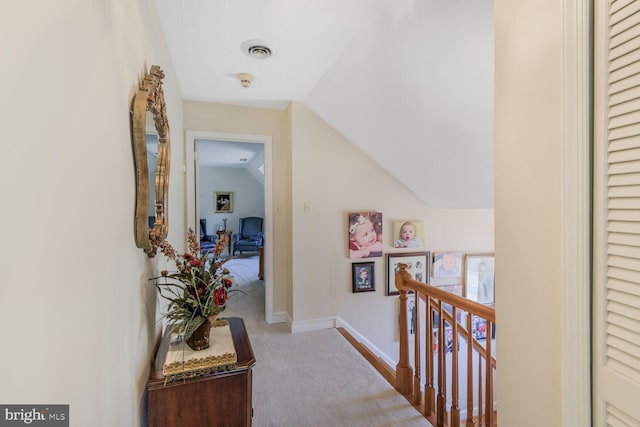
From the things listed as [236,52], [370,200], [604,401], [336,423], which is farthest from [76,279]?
[370,200]

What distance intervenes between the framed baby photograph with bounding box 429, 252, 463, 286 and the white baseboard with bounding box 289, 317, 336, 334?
1.44 metres

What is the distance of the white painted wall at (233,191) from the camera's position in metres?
8.09

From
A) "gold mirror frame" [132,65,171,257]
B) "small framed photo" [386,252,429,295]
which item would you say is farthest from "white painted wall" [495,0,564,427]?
"small framed photo" [386,252,429,295]

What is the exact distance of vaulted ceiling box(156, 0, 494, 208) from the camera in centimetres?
161

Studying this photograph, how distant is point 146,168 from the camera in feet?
3.59

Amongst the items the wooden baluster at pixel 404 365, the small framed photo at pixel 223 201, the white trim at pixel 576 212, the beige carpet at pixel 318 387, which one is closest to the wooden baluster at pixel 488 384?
the beige carpet at pixel 318 387

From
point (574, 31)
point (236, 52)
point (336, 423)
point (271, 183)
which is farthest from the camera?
point (271, 183)

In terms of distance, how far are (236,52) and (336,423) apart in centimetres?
256

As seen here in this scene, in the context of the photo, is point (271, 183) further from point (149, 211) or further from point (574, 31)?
point (574, 31)

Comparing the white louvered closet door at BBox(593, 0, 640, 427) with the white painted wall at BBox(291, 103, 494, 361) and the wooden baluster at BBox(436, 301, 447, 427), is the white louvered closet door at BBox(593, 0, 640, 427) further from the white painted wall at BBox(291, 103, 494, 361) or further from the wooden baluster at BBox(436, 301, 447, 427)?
the white painted wall at BBox(291, 103, 494, 361)

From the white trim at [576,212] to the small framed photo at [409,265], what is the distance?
2.59m

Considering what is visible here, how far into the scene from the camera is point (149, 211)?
3.75ft

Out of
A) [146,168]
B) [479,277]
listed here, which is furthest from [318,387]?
[479,277]

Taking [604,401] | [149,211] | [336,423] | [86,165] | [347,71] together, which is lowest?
[336,423]
